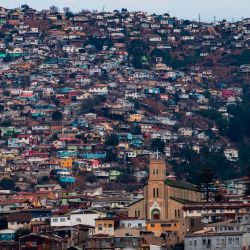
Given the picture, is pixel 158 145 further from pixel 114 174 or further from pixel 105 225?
pixel 105 225

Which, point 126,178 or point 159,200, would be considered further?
point 126,178

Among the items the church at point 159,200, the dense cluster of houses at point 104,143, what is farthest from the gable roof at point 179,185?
the dense cluster of houses at point 104,143

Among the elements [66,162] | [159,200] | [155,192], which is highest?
[66,162]

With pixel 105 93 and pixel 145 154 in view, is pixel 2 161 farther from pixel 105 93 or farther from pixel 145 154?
pixel 105 93

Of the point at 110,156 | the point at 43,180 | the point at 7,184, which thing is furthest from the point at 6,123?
the point at 7,184

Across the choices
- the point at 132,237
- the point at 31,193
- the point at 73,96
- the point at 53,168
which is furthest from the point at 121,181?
the point at 132,237

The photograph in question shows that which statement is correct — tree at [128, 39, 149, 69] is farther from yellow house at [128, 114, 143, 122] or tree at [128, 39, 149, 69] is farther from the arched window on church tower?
the arched window on church tower
